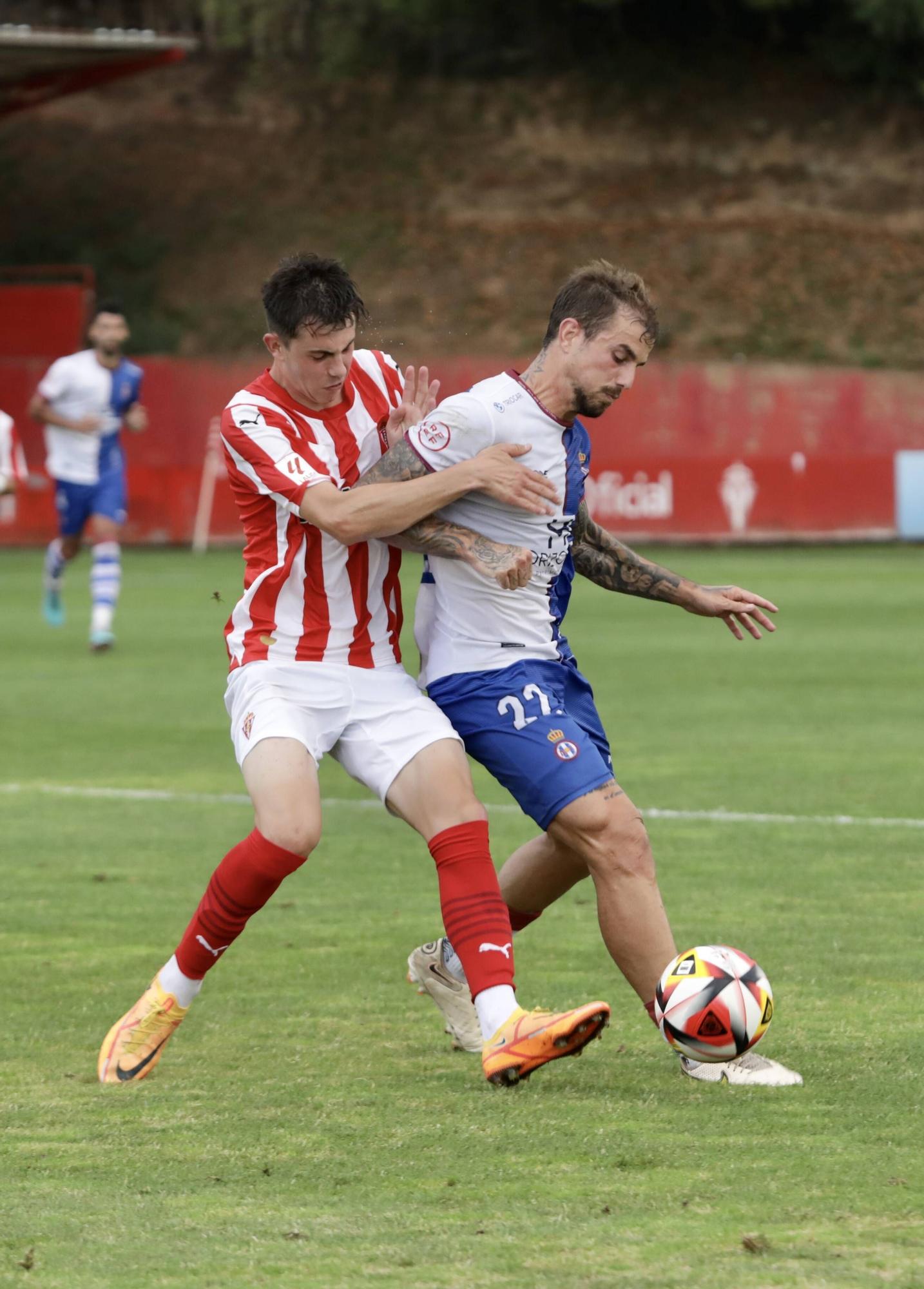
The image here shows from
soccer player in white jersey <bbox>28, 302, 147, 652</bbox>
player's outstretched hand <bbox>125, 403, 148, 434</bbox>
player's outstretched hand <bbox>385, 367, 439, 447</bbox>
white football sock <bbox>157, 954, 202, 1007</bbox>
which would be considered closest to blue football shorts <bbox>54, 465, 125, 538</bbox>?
soccer player in white jersey <bbox>28, 302, 147, 652</bbox>

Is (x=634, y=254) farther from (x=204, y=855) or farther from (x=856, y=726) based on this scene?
(x=204, y=855)

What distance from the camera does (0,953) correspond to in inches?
254

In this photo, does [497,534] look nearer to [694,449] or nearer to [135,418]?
[135,418]

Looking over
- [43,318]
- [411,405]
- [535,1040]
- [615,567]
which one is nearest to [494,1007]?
[535,1040]

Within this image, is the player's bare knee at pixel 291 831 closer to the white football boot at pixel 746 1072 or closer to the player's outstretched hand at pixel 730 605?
the white football boot at pixel 746 1072

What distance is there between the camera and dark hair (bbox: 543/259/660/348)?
16.4 ft

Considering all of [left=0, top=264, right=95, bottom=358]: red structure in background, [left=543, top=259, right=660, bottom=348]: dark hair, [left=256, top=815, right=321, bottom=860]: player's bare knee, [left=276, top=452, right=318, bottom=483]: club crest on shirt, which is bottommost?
[left=256, top=815, right=321, bottom=860]: player's bare knee

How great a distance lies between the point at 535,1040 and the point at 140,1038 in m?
0.98

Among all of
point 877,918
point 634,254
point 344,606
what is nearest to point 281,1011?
point 344,606

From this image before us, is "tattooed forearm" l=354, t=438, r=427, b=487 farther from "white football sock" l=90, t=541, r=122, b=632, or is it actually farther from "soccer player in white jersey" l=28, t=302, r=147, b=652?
"soccer player in white jersey" l=28, t=302, r=147, b=652

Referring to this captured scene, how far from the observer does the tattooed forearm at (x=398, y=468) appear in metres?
5.08

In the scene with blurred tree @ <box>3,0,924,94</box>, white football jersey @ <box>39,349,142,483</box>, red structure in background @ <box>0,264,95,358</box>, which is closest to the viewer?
white football jersey @ <box>39,349,142,483</box>

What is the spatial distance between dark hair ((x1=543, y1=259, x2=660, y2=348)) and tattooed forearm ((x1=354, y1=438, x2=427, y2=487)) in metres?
0.45

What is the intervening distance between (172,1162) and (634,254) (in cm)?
4123
